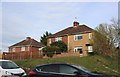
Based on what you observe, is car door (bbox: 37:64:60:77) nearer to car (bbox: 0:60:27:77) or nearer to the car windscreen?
car (bbox: 0:60:27:77)

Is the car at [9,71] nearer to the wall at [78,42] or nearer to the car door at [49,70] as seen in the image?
the car door at [49,70]

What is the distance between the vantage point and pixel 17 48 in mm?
67438

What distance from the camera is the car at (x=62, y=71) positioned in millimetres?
12796

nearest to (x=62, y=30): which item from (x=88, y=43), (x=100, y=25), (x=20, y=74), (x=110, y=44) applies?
(x=88, y=43)

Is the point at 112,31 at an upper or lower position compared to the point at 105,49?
upper

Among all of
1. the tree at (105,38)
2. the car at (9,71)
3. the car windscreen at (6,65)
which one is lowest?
the car at (9,71)

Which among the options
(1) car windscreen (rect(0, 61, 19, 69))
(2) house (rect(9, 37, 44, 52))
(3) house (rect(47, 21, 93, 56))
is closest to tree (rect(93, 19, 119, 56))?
(3) house (rect(47, 21, 93, 56))

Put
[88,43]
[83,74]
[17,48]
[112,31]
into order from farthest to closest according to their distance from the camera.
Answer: [17,48] < [88,43] < [112,31] < [83,74]

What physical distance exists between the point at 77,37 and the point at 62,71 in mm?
40323

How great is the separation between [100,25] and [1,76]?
96.5ft

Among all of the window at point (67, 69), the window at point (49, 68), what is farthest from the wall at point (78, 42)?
the window at point (67, 69)

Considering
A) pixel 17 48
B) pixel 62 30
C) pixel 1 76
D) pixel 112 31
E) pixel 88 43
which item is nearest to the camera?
pixel 1 76

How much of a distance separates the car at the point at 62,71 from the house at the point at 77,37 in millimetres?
36150

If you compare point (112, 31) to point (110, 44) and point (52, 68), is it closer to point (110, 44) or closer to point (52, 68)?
point (110, 44)
